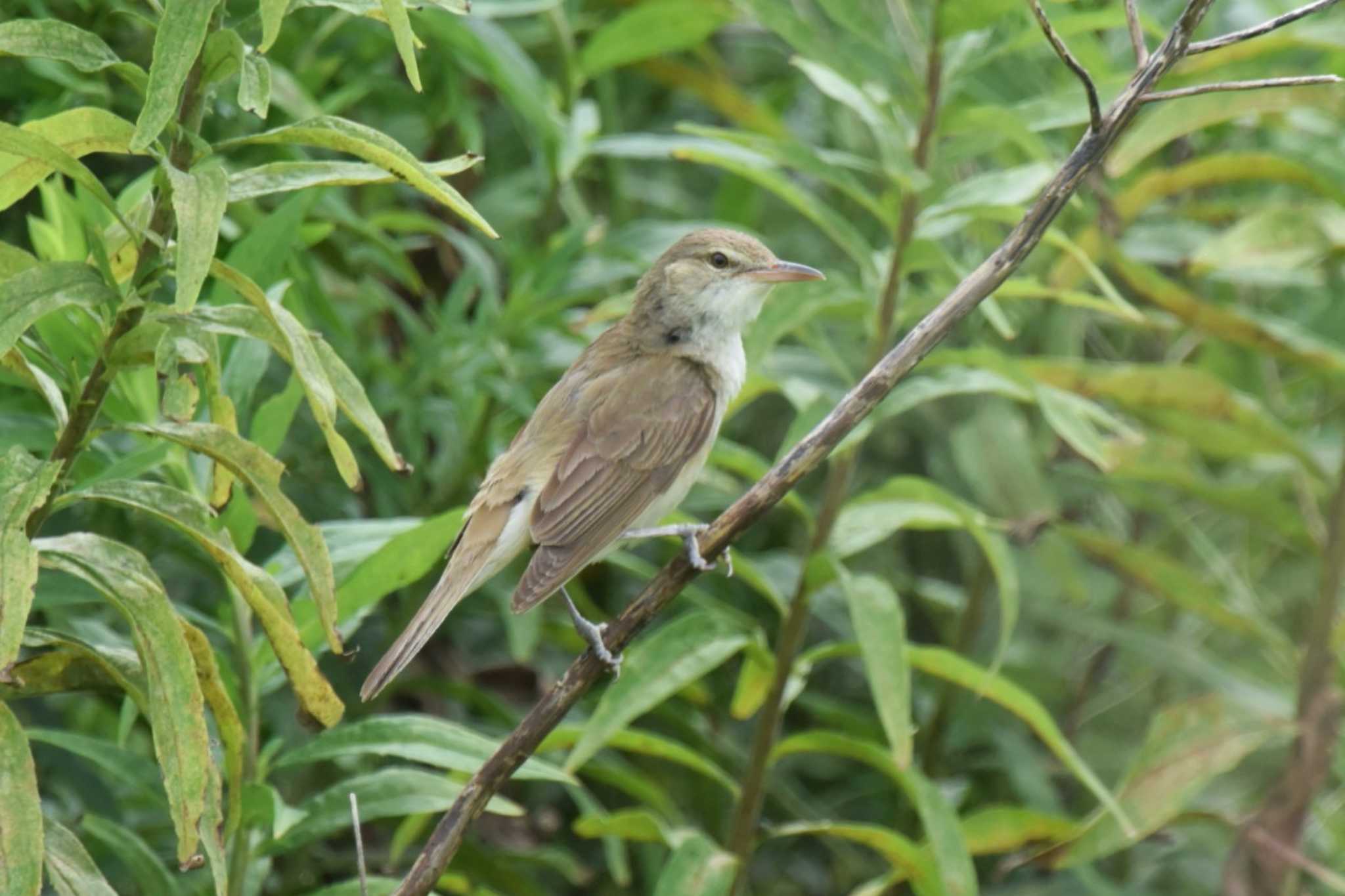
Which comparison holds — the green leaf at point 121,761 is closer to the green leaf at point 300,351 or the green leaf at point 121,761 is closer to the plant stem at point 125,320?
the plant stem at point 125,320

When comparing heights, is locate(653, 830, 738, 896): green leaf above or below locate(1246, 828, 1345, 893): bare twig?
above

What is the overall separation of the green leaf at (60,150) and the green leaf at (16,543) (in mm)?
365

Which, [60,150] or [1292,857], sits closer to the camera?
[60,150]

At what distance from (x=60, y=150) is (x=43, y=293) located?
0.65 feet

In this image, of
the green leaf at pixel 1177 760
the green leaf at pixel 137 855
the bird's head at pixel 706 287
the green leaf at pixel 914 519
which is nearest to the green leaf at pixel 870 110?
the bird's head at pixel 706 287

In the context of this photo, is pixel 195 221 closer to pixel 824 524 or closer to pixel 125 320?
pixel 125 320

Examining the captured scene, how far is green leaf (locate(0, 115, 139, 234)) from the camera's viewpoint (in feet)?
7.52

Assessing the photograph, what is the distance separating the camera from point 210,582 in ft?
13.6

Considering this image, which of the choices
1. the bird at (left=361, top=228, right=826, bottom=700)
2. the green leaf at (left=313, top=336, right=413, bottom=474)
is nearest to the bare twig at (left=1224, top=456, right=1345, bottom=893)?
the bird at (left=361, top=228, right=826, bottom=700)

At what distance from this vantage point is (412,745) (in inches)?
120

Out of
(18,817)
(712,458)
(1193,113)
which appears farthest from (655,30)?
(18,817)

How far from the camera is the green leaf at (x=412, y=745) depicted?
301cm

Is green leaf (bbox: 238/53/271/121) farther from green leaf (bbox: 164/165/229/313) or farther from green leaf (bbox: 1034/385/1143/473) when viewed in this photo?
green leaf (bbox: 1034/385/1143/473)

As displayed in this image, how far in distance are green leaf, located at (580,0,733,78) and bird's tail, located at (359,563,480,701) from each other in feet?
5.69
